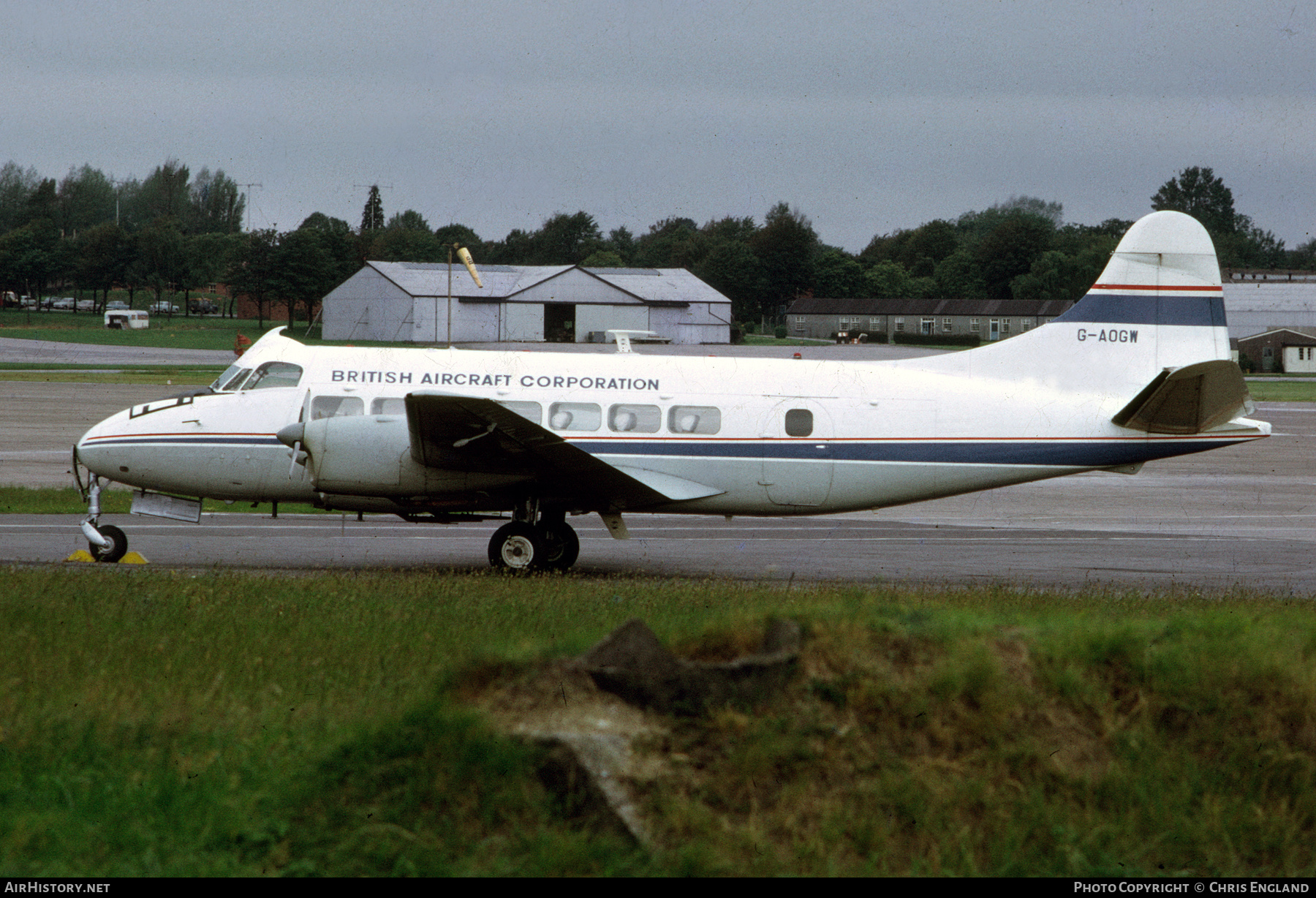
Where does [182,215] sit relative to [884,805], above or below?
above

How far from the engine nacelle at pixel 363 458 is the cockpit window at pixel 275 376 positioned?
1.32 metres

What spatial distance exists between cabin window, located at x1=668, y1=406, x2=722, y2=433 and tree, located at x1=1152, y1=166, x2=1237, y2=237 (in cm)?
15667

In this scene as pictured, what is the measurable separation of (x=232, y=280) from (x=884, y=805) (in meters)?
95.5

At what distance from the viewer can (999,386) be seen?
706 inches

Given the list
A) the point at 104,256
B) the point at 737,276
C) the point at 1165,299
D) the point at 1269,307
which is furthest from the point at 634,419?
the point at 1269,307

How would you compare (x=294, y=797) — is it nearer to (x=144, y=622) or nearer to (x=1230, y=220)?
(x=144, y=622)

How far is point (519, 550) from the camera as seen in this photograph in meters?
17.4

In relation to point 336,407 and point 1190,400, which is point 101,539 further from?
point 1190,400

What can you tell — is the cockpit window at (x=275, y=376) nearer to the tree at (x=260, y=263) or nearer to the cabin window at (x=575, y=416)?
the cabin window at (x=575, y=416)

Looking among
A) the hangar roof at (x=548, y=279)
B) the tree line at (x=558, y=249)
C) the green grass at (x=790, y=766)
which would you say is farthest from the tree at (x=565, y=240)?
the green grass at (x=790, y=766)

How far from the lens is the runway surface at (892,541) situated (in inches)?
716

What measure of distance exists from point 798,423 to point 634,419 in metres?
2.46

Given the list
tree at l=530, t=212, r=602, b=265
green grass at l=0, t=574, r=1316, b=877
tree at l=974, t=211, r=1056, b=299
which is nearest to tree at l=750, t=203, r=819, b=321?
tree at l=974, t=211, r=1056, b=299

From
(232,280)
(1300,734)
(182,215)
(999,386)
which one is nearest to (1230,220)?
(232,280)
